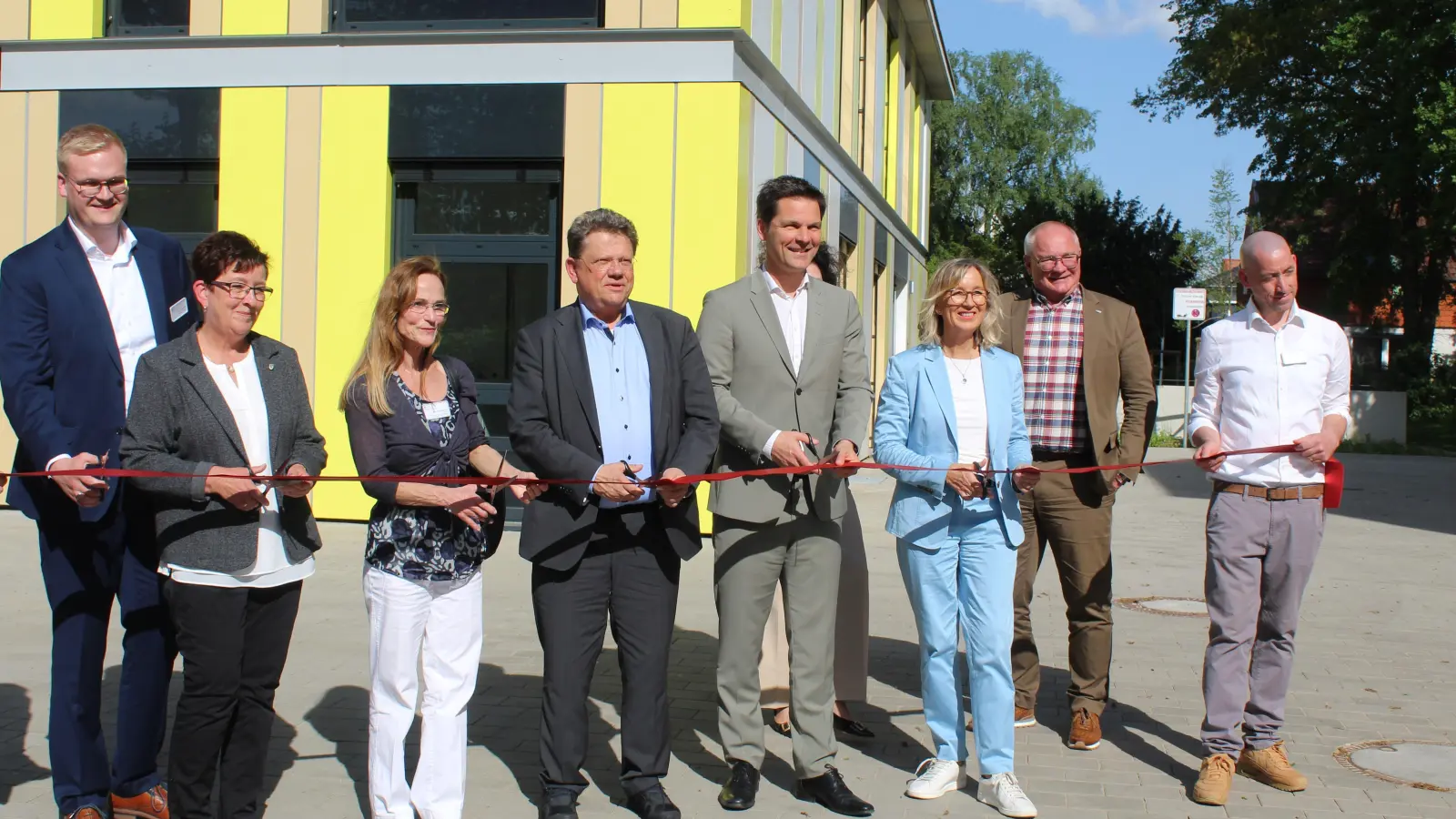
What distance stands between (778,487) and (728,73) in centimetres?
682

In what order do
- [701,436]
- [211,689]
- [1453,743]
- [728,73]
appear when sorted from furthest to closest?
[728,73] < [1453,743] < [701,436] < [211,689]

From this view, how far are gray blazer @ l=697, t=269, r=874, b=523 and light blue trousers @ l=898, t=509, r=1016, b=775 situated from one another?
1.41ft

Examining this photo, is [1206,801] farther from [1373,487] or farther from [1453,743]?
[1373,487]

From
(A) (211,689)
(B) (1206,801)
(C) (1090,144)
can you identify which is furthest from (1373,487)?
(C) (1090,144)

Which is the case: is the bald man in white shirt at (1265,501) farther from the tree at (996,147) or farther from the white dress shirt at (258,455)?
the tree at (996,147)

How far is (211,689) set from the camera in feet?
13.2

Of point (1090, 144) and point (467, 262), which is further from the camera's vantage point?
point (1090, 144)

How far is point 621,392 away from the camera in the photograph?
447 centimetres

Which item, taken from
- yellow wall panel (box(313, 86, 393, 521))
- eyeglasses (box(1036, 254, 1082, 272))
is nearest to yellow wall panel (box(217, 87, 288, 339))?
yellow wall panel (box(313, 86, 393, 521))

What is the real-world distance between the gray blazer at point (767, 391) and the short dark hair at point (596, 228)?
0.52 meters

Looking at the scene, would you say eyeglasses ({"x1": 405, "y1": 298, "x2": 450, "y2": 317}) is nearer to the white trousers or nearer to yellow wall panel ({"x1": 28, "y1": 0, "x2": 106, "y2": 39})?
the white trousers

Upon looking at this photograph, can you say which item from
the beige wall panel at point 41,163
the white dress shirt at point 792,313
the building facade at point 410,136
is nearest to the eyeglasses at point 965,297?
the white dress shirt at point 792,313

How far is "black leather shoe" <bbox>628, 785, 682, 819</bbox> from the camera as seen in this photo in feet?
14.4

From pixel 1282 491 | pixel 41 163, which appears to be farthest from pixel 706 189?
pixel 1282 491
